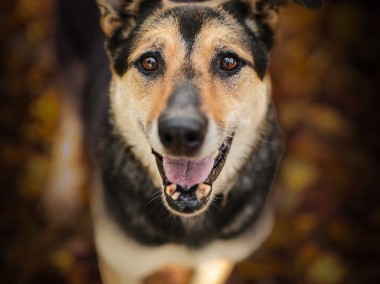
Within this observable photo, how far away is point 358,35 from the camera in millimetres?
4469

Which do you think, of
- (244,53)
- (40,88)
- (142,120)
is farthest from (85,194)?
(244,53)

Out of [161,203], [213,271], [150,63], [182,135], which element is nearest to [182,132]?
[182,135]

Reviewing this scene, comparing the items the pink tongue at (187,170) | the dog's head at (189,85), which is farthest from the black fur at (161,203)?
the pink tongue at (187,170)

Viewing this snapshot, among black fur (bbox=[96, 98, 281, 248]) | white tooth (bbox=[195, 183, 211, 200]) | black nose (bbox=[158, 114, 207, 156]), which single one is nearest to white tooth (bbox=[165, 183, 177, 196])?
white tooth (bbox=[195, 183, 211, 200])

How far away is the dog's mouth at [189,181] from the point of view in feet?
7.74

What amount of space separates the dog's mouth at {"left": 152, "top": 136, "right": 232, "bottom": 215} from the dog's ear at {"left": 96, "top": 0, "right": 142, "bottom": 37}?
70 cm

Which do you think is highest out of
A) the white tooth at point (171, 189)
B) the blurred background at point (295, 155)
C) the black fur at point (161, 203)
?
the white tooth at point (171, 189)

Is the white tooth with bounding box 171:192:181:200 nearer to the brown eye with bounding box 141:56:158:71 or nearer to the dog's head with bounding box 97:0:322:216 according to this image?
the dog's head with bounding box 97:0:322:216

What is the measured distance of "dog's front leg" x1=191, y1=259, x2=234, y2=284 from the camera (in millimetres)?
3078

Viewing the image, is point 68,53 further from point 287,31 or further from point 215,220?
point 287,31

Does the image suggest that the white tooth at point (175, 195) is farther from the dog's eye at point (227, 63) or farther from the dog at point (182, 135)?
the dog's eye at point (227, 63)

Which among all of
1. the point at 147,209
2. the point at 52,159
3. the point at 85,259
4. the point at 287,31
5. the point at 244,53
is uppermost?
the point at 244,53

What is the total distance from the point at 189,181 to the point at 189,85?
43 centimetres

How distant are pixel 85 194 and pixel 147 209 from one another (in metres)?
1.43
